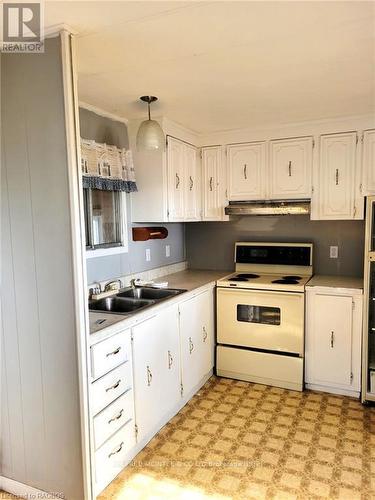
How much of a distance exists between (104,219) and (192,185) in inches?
40.2

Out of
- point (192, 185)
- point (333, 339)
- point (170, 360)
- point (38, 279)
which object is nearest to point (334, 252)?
point (333, 339)

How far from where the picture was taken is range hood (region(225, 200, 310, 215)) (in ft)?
10.4

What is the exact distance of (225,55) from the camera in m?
1.86

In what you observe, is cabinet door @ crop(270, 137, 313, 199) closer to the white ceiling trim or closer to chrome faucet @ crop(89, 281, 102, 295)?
the white ceiling trim

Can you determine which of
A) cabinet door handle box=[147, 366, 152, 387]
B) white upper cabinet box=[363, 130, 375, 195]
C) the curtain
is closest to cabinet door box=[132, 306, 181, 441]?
cabinet door handle box=[147, 366, 152, 387]

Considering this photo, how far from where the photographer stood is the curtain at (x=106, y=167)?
255 centimetres

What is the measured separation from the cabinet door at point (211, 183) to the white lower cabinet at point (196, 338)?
82 cm

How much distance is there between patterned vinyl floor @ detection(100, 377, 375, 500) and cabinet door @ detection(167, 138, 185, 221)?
5.24 feet

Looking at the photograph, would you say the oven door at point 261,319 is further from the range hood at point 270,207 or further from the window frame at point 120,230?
the window frame at point 120,230

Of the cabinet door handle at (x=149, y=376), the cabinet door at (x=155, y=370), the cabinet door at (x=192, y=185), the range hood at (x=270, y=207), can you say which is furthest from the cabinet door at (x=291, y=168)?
the cabinet door handle at (x=149, y=376)

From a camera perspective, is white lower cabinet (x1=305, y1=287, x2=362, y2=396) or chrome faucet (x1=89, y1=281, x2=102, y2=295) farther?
white lower cabinet (x1=305, y1=287, x2=362, y2=396)

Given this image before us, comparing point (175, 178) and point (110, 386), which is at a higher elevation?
point (175, 178)

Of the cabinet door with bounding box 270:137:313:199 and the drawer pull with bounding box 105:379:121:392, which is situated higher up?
the cabinet door with bounding box 270:137:313:199

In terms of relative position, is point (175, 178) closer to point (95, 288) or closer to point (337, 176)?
point (95, 288)
